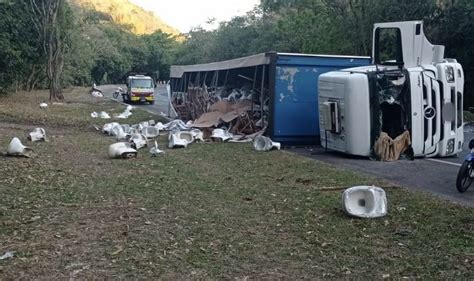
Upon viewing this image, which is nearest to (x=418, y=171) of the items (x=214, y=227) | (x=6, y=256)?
(x=214, y=227)

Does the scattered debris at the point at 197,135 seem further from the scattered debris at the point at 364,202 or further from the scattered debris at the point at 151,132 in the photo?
the scattered debris at the point at 364,202

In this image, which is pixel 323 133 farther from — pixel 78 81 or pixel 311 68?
pixel 78 81

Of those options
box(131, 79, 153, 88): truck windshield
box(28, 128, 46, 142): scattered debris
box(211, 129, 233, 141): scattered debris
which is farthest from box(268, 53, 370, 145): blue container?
box(131, 79, 153, 88): truck windshield

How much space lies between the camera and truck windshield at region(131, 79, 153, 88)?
42656 mm

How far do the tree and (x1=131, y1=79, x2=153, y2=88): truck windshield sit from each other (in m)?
5.53

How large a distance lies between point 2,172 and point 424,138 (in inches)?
326

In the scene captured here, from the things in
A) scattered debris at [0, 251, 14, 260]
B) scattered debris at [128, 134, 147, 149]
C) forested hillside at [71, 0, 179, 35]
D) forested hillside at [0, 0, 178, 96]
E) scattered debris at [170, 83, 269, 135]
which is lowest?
scattered debris at [128, 134, 147, 149]

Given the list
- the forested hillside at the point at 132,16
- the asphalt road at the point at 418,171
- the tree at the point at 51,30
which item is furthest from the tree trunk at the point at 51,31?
the forested hillside at the point at 132,16

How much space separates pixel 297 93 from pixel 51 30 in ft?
96.3

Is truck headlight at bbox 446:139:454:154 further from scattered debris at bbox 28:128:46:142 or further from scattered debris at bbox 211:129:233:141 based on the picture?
scattered debris at bbox 28:128:46:142

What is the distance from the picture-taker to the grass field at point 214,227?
4984 millimetres

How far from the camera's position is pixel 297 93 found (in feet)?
48.3

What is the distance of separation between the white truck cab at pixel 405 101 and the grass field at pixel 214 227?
1708 mm

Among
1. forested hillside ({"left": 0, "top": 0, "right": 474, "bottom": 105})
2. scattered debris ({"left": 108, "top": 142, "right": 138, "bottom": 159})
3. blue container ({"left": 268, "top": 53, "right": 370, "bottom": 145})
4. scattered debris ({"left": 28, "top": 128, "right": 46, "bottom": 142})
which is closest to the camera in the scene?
scattered debris ({"left": 108, "top": 142, "right": 138, "bottom": 159})
